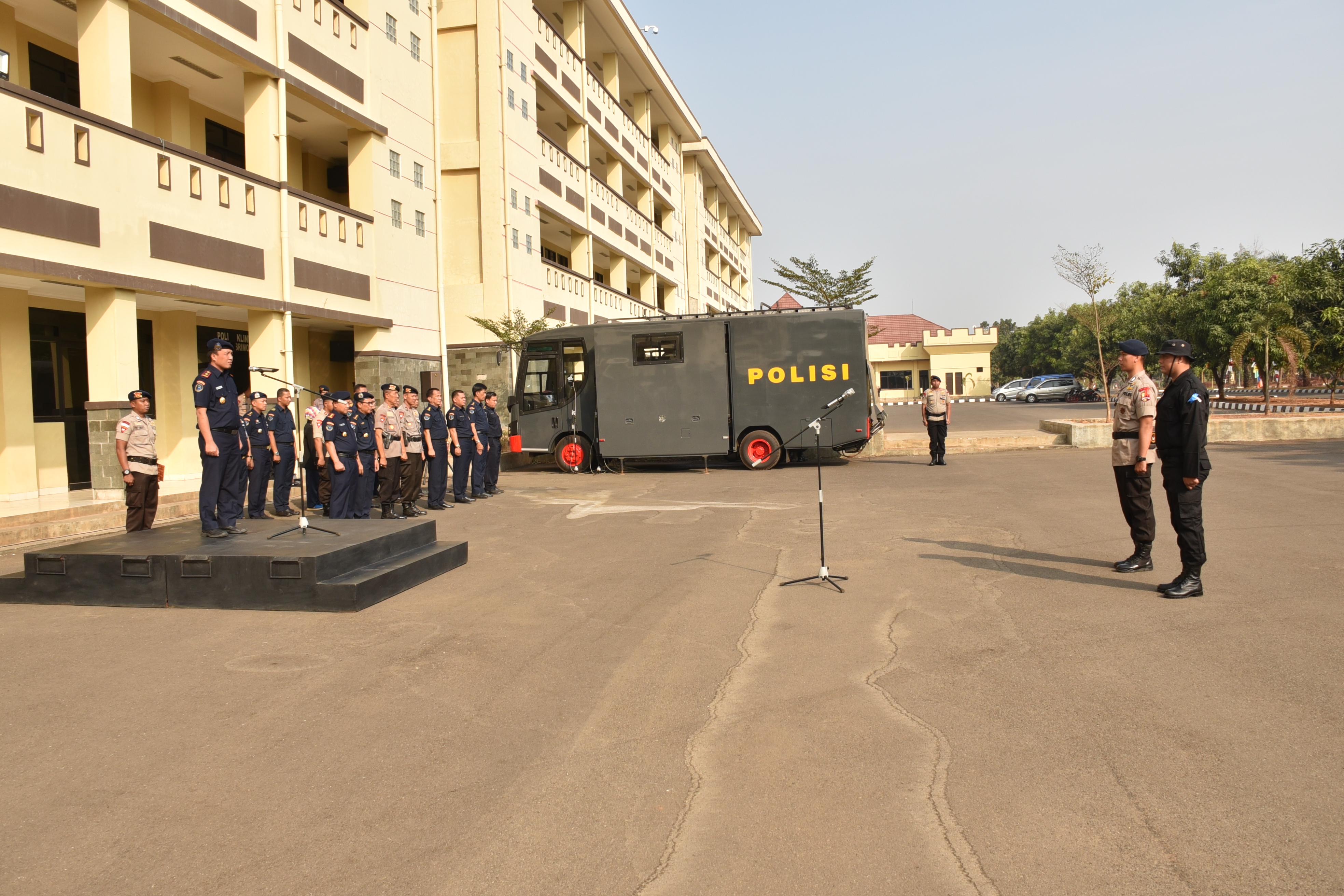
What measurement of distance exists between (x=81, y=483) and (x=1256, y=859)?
697 inches

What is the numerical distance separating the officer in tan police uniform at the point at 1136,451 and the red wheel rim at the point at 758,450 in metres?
11.8

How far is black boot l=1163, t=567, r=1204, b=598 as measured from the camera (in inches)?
259

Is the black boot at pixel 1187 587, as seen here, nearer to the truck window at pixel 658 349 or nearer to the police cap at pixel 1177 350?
the police cap at pixel 1177 350

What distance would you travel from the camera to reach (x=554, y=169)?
2869 cm

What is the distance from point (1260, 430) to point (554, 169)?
2076cm

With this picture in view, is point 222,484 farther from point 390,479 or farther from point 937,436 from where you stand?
point 937,436

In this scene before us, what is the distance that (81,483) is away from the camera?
15883 mm

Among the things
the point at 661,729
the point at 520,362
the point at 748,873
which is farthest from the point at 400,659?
the point at 520,362

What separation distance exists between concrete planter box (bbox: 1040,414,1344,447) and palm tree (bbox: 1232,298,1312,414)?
10615 mm

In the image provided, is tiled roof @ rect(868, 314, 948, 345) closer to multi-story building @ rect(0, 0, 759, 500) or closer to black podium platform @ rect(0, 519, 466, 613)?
multi-story building @ rect(0, 0, 759, 500)

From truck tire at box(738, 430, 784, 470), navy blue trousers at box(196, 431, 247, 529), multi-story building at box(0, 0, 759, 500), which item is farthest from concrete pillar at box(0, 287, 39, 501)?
truck tire at box(738, 430, 784, 470)

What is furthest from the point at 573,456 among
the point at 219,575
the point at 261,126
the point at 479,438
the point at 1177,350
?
the point at 1177,350

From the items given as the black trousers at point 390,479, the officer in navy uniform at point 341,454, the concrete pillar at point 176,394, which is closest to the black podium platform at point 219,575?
the officer in navy uniform at point 341,454

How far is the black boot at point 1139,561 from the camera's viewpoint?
7.56 metres
